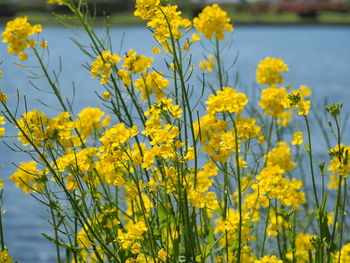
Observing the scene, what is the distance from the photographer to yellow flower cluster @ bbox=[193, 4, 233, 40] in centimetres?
207

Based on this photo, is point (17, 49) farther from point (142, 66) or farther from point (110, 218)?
point (110, 218)

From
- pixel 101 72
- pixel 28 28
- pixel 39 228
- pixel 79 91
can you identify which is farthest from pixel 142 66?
pixel 79 91

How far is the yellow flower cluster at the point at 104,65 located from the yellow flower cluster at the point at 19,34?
7.6 inches

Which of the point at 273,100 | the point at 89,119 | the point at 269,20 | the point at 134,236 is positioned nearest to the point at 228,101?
the point at 134,236

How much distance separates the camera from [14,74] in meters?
14.0

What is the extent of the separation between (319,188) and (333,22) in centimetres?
3225

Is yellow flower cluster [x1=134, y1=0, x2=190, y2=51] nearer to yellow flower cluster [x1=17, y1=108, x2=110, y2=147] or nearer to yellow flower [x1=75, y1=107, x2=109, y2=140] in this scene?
yellow flower cluster [x1=17, y1=108, x2=110, y2=147]

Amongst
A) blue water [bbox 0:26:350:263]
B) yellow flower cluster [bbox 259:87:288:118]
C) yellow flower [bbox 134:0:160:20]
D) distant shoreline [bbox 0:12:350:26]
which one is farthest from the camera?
distant shoreline [bbox 0:12:350:26]

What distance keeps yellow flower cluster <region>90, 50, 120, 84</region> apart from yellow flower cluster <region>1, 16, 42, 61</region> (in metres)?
0.19

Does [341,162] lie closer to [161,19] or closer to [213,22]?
[161,19]

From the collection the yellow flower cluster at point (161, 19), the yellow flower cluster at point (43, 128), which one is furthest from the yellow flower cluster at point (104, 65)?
the yellow flower cluster at point (161, 19)

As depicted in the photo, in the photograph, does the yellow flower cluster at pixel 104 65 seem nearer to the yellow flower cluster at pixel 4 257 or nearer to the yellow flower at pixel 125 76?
the yellow flower at pixel 125 76

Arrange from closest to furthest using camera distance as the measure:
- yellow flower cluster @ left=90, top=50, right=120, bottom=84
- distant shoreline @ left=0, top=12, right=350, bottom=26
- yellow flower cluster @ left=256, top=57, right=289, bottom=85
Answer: yellow flower cluster @ left=90, top=50, right=120, bottom=84 < yellow flower cluster @ left=256, top=57, right=289, bottom=85 < distant shoreline @ left=0, top=12, right=350, bottom=26

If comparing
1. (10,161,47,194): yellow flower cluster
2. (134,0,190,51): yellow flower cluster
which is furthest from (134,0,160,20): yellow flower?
(10,161,47,194): yellow flower cluster
